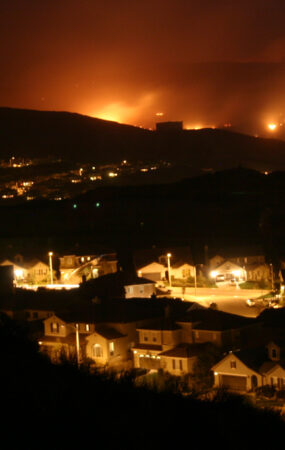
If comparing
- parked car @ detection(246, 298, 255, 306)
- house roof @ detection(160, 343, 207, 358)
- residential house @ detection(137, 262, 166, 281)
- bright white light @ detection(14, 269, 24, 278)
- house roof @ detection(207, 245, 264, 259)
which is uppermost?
house roof @ detection(207, 245, 264, 259)

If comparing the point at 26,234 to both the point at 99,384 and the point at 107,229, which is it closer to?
the point at 107,229

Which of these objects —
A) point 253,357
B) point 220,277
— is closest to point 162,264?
point 220,277

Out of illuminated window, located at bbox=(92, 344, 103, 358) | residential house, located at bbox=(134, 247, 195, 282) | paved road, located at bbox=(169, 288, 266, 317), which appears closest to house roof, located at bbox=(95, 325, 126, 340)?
illuminated window, located at bbox=(92, 344, 103, 358)

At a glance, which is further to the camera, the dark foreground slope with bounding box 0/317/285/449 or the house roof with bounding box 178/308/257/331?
the house roof with bounding box 178/308/257/331

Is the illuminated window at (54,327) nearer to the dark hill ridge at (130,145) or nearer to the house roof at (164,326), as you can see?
the house roof at (164,326)

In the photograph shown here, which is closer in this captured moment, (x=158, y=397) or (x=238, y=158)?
(x=158, y=397)

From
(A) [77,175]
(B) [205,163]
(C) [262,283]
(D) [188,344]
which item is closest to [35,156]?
(A) [77,175]

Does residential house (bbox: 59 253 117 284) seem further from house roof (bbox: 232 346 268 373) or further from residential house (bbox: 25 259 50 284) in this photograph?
house roof (bbox: 232 346 268 373)
